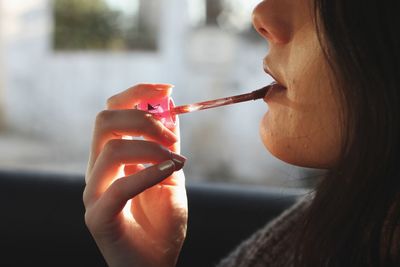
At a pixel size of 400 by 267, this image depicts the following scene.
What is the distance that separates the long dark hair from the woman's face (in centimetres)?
1

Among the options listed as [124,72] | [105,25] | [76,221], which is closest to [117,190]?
[76,221]

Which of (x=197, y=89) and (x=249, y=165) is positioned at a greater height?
(x=197, y=89)

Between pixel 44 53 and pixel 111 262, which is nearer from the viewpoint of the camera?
pixel 111 262

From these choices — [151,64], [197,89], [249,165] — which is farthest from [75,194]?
[151,64]

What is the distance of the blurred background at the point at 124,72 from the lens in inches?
97.3

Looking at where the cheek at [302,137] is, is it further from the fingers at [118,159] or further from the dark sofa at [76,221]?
the dark sofa at [76,221]

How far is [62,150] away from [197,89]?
2.16 ft

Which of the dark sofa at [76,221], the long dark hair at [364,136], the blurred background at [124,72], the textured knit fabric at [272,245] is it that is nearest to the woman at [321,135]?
the long dark hair at [364,136]

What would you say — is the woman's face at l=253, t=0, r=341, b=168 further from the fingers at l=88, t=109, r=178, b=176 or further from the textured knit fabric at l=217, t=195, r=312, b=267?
the textured knit fabric at l=217, t=195, r=312, b=267

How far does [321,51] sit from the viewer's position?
539mm

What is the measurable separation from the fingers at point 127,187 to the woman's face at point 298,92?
108mm

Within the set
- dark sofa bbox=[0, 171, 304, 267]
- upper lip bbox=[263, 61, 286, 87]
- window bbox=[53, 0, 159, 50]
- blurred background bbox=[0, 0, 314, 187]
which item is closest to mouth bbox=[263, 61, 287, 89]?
upper lip bbox=[263, 61, 286, 87]

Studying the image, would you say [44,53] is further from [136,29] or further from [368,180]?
[368,180]

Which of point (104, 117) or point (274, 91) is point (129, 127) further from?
point (274, 91)
